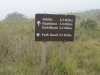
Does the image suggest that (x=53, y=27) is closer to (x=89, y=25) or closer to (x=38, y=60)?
(x=38, y=60)

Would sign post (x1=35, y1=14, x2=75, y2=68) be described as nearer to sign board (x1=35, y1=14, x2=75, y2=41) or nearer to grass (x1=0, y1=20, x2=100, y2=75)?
sign board (x1=35, y1=14, x2=75, y2=41)

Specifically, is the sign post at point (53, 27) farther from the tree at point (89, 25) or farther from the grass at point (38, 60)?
the tree at point (89, 25)

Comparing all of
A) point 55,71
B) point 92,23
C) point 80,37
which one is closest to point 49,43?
point 55,71

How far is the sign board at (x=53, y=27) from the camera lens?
4.73 meters

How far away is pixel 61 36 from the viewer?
4.92m

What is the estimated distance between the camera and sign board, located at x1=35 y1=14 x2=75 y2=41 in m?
4.73

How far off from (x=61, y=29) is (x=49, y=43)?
149 cm

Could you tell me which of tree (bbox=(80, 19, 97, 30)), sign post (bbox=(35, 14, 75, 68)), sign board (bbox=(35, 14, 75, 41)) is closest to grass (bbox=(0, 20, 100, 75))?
sign post (bbox=(35, 14, 75, 68))

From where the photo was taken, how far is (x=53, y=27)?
482 cm

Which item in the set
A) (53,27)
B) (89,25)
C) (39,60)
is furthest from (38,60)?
(89,25)

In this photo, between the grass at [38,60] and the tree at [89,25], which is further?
the tree at [89,25]

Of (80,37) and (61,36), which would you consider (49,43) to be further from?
(80,37)

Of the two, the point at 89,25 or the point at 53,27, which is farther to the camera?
the point at 89,25

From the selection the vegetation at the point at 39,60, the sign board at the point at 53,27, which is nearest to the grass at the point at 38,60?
the vegetation at the point at 39,60
